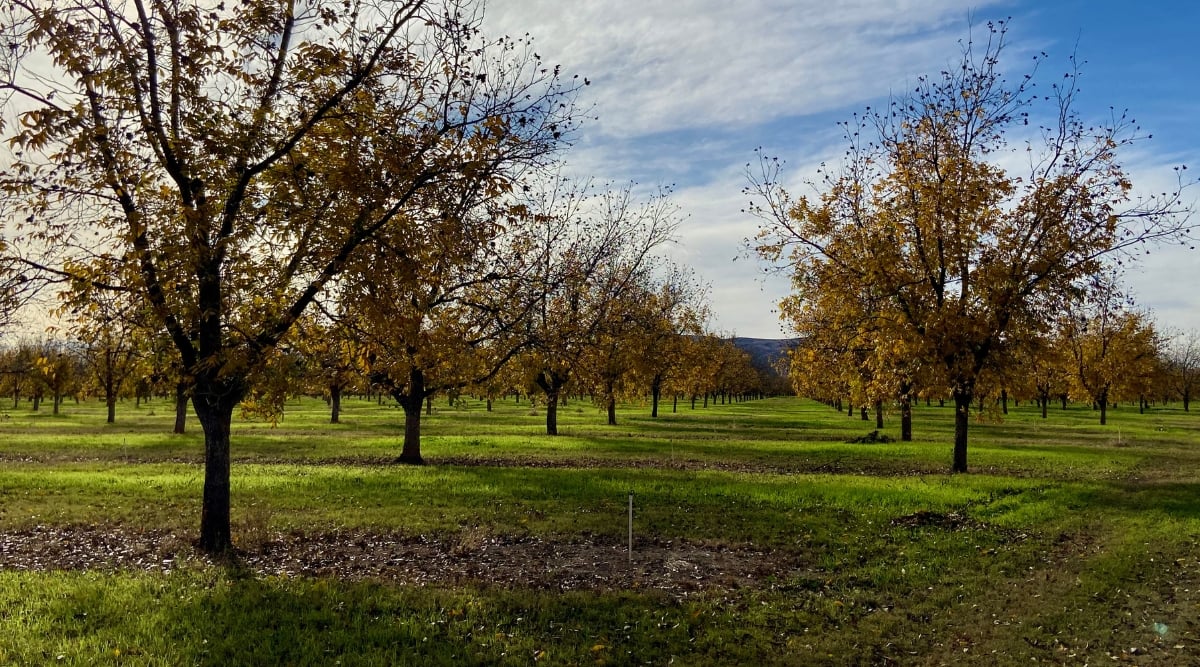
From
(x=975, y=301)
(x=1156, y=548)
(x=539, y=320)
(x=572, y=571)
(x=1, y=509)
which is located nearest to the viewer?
(x=572, y=571)

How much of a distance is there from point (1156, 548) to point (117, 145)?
17448mm

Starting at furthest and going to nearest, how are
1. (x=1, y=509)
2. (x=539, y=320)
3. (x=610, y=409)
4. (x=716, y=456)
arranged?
(x=610, y=409), (x=539, y=320), (x=716, y=456), (x=1, y=509)

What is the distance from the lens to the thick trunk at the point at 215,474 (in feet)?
35.3

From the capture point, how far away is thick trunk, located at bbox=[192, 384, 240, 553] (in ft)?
35.3

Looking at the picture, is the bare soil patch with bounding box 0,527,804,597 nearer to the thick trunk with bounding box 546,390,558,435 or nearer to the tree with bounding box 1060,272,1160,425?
the thick trunk with bounding box 546,390,558,435

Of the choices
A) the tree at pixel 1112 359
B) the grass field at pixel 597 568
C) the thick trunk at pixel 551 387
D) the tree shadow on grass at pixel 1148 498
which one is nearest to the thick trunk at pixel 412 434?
the grass field at pixel 597 568

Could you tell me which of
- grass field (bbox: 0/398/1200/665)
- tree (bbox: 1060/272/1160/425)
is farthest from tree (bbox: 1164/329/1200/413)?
grass field (bbox: 0/398/1200/665)

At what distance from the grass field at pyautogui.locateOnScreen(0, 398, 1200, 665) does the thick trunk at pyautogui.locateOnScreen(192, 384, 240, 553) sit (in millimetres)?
457

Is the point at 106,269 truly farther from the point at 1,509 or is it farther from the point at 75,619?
the point at 1,509

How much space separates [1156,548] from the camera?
1191cm

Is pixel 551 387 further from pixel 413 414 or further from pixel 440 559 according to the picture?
pixel 440 559

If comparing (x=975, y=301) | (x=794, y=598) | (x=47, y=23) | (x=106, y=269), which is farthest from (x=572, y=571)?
(x=975, y=301)

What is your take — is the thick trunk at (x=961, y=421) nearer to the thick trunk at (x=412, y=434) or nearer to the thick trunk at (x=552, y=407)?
the thick trunk at (x=412, y=434)

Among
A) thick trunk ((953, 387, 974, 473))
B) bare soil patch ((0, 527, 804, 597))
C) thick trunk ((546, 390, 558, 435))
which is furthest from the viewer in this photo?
thick trunk ((546, 390, 558, 435))
